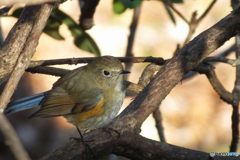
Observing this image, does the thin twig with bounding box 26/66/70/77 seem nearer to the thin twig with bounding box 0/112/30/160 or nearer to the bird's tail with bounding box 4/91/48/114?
the bird's tail with bounding box 4/91/48/114

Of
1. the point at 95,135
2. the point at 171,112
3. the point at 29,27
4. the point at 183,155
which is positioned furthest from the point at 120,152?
the point at 171,112

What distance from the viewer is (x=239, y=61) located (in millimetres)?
2551

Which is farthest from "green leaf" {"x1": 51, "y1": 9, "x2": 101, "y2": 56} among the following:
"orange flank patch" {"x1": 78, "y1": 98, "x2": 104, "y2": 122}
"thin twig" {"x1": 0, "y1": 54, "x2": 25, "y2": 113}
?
"thin twig" {"x1": 0, "y1": 54, "x2": 25, "y2": 113}

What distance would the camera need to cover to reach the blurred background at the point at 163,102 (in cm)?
445

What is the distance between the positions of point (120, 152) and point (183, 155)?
35cm

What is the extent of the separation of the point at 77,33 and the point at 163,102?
2.53m

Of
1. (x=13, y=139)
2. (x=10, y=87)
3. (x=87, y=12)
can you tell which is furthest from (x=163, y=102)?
(x=13, y=139)

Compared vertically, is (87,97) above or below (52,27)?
below

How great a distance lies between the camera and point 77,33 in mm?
2928

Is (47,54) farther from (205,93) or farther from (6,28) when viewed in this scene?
(205,93)

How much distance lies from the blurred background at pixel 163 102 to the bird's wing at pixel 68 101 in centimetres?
184

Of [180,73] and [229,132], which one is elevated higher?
[229,132]

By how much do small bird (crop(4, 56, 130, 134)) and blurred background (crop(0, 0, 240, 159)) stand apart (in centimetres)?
178

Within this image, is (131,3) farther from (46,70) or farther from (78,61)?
(46,70)
